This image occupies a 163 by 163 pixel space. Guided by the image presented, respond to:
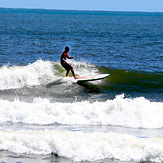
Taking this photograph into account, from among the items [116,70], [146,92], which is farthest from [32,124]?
[116,70]

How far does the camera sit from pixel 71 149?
819 cm

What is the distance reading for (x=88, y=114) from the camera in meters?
11.3

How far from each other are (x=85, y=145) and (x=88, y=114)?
302 centimetres

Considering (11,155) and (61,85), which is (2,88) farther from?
A: (11,155)

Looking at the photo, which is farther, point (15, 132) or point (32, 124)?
point (32, 124)

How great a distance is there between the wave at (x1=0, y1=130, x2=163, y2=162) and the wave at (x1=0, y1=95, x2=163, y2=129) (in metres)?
1.89

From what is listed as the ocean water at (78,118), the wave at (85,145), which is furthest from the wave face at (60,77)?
the wave at (85,145)

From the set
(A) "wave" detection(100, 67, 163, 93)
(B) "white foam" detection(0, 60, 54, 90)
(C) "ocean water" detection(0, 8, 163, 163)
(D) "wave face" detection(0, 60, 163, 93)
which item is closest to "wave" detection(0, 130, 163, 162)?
(C) "ocean water" detection(0, 8, 163, 163)

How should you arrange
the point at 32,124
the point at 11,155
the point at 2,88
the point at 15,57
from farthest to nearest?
1. the point at 15,57
2. the point at 2,88
3. the point at 32,124
4. the point at 11,155

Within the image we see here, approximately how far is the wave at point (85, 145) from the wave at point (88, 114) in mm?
1894

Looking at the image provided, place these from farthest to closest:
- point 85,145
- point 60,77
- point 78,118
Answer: point 60,77 < point 78,118 < point 85,145

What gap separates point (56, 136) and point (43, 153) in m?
0.67

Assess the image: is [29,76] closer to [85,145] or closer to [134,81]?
[134,81]

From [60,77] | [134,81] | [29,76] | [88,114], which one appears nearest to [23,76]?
[29,76]
